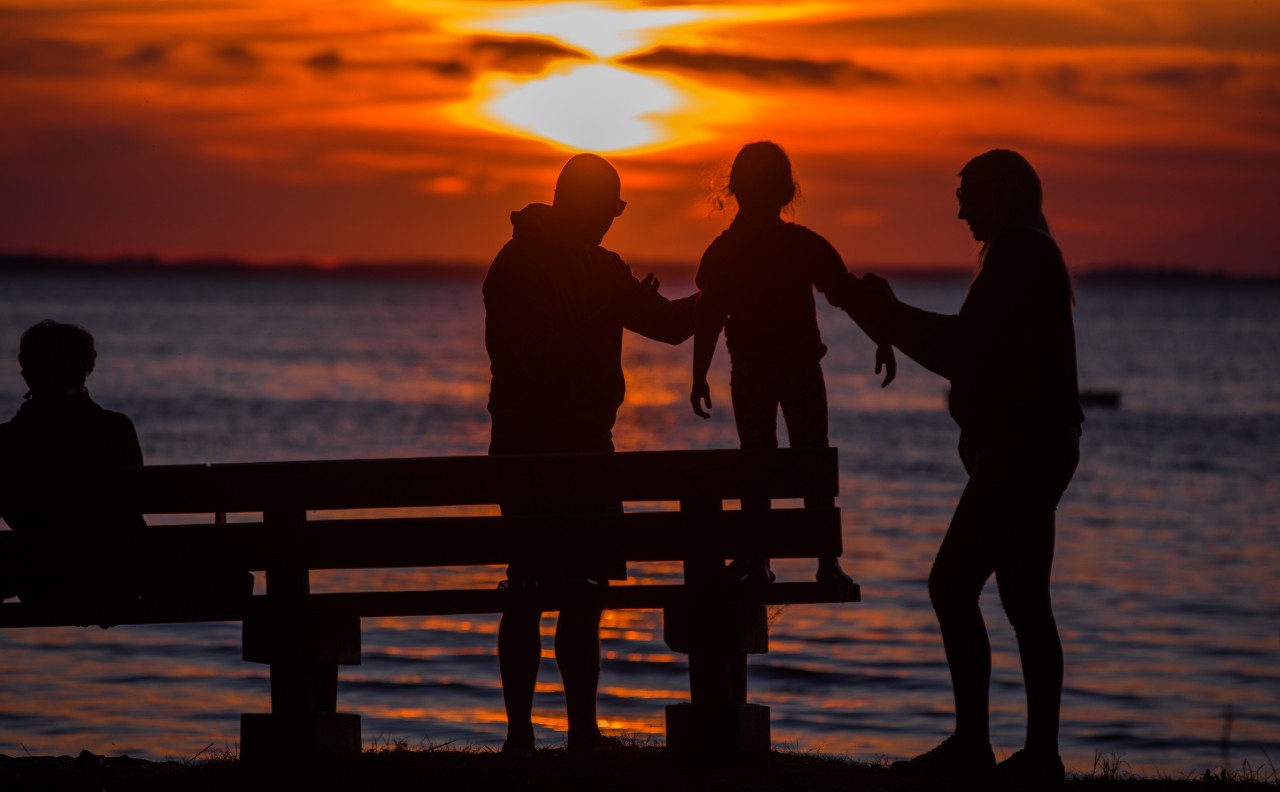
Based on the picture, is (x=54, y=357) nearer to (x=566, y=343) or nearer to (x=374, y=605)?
(x=374, y=605)

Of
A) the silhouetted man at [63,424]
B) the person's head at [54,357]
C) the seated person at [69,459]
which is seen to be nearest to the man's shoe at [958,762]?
the seated person at [69,459]

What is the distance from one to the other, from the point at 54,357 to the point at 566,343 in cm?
186

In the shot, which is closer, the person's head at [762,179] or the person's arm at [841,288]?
the person's arm at [841,288]

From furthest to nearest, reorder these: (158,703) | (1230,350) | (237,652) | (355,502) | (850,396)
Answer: (1230,350)
(850,396)
(237,652)
(158,703)
(355,502)

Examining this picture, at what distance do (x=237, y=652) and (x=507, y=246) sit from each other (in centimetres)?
779

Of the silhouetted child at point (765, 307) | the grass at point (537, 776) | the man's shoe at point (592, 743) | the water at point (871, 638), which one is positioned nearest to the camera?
the grass at point (537, 776)

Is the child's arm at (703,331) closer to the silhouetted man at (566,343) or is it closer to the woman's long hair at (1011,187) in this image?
the silhouetted man at (566,343)

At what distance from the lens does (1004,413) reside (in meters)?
5.61

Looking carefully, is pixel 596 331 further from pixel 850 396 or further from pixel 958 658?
pixel 850 396

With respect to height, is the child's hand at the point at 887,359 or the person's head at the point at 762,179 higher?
the person's head at the point at 762,179

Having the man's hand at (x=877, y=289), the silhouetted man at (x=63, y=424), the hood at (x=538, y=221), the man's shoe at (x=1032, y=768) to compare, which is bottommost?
the man's shoe at (x=1032, y=768)

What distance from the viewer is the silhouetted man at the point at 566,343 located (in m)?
6.29

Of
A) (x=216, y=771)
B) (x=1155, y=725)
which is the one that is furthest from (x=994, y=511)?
(x=1155, y=725)

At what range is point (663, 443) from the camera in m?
46.1
